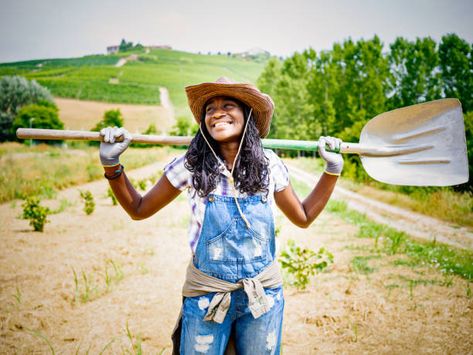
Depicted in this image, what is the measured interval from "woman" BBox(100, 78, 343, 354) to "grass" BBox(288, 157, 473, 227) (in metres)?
7.38

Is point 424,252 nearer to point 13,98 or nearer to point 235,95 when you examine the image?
point 235,95

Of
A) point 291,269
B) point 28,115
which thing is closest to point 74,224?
point 291,269

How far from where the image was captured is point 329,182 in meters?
1.56

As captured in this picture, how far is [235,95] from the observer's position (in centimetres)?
138

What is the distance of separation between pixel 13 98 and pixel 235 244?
89.4 feet

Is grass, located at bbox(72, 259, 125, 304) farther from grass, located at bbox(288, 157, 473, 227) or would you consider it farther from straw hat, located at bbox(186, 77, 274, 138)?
grass, located at bbox(288, 157, 473, 227)

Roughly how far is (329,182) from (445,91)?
49.1ft

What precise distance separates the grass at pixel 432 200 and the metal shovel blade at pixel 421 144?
6197 mm

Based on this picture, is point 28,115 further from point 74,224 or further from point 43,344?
point 43,344

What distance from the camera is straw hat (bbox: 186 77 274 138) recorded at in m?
1.34

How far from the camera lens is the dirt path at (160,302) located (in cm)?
267

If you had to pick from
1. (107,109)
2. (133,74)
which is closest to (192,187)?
(107,109)

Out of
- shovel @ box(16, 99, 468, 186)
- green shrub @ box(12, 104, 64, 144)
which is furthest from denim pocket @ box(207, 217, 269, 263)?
green shrub @ box(12, 104, 64, 144)

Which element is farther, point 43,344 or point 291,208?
point 43,344
